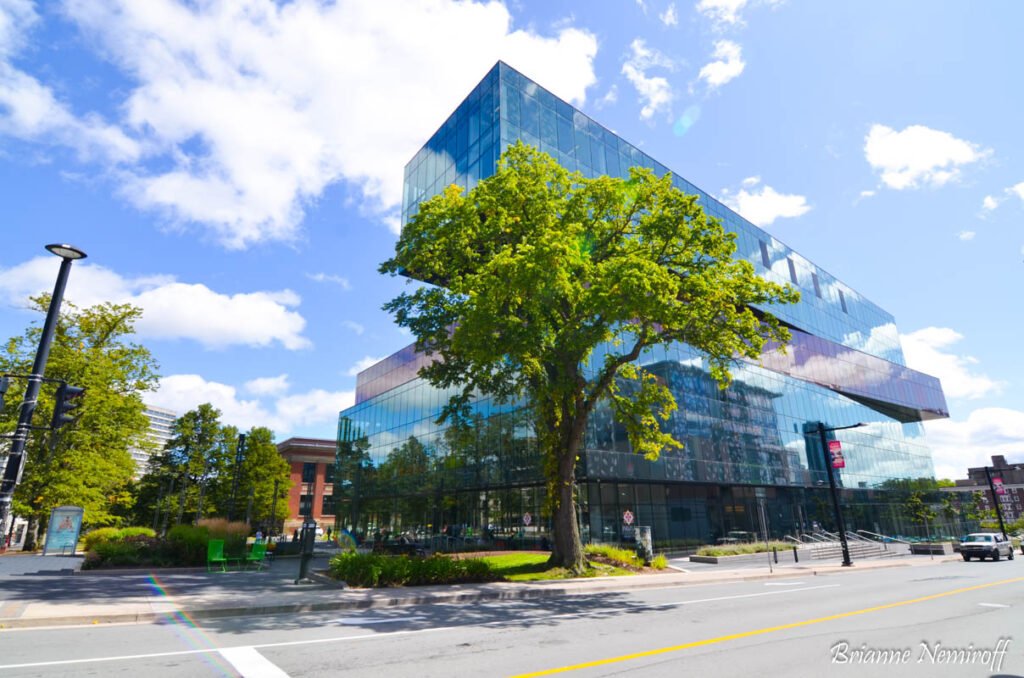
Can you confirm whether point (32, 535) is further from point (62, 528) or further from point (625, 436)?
point (625, 436)

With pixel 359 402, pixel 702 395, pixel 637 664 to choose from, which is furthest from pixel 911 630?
pixel 359 402

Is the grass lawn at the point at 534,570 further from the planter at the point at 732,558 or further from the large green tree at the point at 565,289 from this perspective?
the planter at the point at 732,558

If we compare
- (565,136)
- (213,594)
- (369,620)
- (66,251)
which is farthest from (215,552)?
(565,136)

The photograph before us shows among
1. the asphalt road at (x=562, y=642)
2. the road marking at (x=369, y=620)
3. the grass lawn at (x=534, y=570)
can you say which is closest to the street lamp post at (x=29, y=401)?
the asphalt road at (x=562, y=642)

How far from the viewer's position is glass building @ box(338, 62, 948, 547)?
2973 cm

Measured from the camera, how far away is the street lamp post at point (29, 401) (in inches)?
383

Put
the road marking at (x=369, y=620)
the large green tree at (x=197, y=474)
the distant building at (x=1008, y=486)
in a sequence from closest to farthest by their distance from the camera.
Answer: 1. the road marking at (x=369, y=620)
2. the large green tree at (x=197, y=474)
3. the distant building at (x=1008, y=486)

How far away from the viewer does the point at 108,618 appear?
375 inches

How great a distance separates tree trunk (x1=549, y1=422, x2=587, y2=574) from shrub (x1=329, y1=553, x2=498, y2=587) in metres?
2.95

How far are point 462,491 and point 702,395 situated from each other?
1758 cm

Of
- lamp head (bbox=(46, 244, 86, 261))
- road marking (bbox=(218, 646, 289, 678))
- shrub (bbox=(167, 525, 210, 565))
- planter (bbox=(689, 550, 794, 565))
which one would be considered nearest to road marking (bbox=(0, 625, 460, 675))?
road marking (bbox=(218, 646, 289, 678))

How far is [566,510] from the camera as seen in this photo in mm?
19453

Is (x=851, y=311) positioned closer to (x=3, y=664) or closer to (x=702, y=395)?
(x=702, y=395)

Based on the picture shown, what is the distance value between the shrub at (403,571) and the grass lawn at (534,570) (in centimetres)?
125
